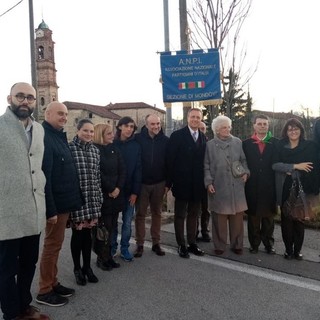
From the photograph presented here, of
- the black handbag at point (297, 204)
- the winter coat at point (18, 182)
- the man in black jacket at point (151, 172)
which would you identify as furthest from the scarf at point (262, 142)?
the winter coat at point (18, 182)

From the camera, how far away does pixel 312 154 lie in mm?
4684

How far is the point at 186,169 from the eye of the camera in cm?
505

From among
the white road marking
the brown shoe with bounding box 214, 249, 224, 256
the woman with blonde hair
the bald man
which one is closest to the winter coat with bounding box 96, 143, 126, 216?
the woman with blonde hair

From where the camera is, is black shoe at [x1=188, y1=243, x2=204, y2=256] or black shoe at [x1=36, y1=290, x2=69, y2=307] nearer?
black shoe at [x1=36, y1=290, x2=69, y2=307]

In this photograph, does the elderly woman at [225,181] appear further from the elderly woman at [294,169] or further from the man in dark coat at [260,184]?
the elderly woman at [294,169]

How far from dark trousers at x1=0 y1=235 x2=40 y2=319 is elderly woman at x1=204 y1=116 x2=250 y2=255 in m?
2.59

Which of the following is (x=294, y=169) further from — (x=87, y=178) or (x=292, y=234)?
(x=87, y=178)

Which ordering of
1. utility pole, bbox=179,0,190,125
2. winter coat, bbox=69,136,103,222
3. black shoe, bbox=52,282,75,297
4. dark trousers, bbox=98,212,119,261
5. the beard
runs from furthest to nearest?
utility pole, bbox=179,0,190,125 → dark trousers, bbox=98,212,119,261 → winter coat, bbox=69,136,103,222 → black shoe, bbox=52,282,75,297 → the beard

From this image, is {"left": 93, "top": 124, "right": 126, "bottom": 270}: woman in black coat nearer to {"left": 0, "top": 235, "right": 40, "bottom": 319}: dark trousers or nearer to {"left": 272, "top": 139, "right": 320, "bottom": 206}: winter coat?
A: {"left": 0, "top": 235, "right": 40, "bottom": 319}: dark trousers

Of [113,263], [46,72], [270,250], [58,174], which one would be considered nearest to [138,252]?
[113,263]

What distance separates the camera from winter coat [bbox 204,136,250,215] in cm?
502

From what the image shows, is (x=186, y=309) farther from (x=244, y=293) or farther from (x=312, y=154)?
(x=312, y=154)

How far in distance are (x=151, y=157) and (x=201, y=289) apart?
188cm

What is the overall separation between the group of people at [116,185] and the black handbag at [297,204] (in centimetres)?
8
